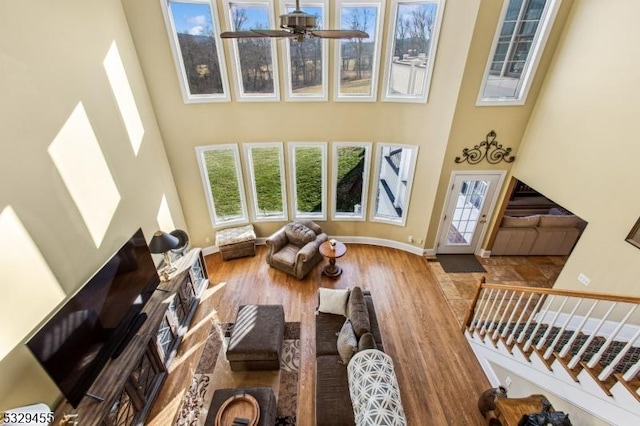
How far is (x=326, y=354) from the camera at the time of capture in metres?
4.02

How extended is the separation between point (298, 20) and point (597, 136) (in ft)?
15.3

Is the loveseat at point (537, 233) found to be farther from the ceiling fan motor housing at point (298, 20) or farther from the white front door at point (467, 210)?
the ceiling fan motor housing at point (298, 20)

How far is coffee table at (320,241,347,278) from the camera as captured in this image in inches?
231

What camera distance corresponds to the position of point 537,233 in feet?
21.4

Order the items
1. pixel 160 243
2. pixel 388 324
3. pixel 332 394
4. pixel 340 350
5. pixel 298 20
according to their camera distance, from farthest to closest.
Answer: pixel 388 324 < pixel 160 243 < pixel 340 350 < pixel 332 394 < pixel 298 20

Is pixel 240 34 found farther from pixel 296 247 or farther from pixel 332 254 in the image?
pixel 296 247

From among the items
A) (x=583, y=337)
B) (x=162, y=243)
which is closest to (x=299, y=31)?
(x=162, y=243)

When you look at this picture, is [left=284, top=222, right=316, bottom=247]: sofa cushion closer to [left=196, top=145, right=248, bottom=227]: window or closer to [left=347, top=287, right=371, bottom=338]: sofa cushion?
[left=196, top=145, right=248, bottom=227]: window

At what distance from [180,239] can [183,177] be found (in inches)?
67.4

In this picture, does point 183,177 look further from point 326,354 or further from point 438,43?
point 438,43

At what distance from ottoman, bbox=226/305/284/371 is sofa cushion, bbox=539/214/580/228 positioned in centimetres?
634

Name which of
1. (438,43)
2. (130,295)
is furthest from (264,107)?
(130,295)

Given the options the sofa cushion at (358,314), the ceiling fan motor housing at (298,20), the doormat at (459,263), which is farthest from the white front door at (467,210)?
the ceiling fan motor housing at (298,20)

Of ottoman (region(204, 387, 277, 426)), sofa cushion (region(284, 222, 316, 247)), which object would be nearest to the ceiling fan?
sofa cushion (region(284, 222, 316, 247))
